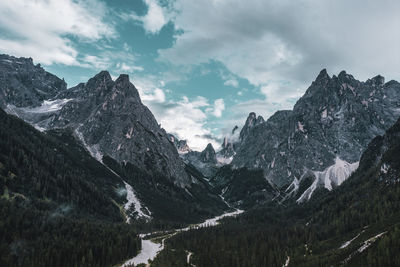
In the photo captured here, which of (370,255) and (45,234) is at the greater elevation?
(45,234)

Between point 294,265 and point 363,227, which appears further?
point 363,227

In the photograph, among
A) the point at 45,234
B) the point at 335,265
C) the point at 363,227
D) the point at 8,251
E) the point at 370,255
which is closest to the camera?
the point at 370,255

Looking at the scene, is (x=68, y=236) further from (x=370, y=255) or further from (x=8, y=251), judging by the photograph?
(x=370, y=255)

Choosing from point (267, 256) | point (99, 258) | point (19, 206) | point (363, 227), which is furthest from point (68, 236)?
point (363, 227)

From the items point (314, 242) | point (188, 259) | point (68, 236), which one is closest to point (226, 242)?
point (188, 259)

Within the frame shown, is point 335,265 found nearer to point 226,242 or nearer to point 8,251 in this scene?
point 226,242

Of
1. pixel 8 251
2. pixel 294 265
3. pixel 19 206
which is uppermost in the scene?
pixel 19 206

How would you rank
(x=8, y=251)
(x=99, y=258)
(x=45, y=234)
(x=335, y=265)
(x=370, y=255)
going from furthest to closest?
1. (x=45, y=234)
2. (x=99, y=258)
3. (x=8, y=251)
4. (x=335, y=265)
5. (x=370, y=255)

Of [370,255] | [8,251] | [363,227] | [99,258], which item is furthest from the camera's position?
[363,227]

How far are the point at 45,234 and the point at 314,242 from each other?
152 m

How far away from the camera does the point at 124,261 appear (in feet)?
551

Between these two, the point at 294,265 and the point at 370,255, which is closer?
the point at 370,255

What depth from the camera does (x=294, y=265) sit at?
144 m

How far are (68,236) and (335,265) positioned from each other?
12950cm
